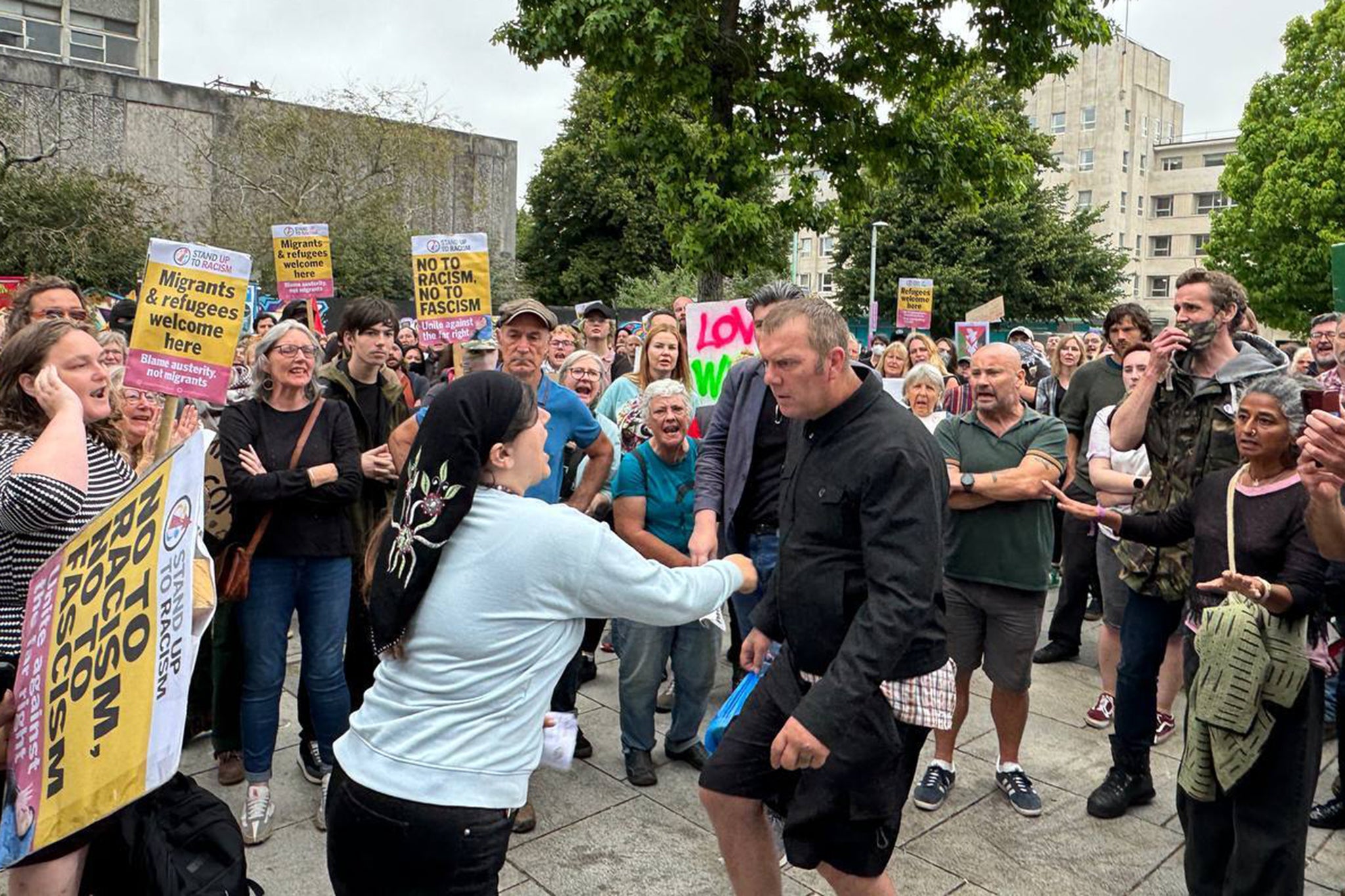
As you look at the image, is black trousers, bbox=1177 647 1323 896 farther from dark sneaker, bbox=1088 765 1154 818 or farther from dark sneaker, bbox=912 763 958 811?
dark sneaker, bbox=912 763 958 811

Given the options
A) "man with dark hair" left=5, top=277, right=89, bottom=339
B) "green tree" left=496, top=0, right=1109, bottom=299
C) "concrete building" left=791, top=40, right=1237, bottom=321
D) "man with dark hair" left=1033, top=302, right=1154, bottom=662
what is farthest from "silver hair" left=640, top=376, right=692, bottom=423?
"concrete building" left=791, top=40, right=1237, bottom=321

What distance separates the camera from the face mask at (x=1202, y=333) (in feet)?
13.3

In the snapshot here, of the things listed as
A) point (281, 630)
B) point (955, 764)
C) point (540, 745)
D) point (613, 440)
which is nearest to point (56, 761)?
point (540, 745)

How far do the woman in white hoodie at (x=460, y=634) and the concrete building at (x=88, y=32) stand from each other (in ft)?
118

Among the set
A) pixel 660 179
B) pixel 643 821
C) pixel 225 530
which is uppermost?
pixel 660 179

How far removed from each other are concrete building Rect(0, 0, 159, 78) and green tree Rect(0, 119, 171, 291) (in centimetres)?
1247

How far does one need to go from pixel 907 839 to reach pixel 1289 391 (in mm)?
2160

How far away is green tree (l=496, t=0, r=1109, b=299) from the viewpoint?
1295cm

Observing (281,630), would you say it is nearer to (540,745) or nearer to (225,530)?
(225,530)

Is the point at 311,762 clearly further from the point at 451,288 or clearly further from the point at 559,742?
the point at 451,288

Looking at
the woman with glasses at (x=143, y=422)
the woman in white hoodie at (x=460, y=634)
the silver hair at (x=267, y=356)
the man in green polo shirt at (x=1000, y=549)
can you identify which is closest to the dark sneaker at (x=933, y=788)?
the man in green polo shirt at (x=1000, y=549)

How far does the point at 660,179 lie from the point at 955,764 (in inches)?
408

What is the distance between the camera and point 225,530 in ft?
13.0

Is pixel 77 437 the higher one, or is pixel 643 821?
pixel 77 437
